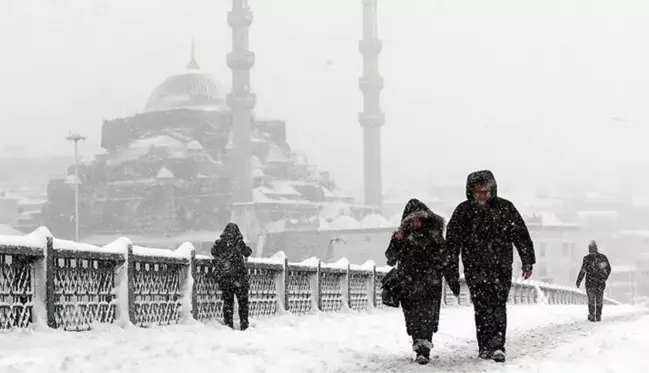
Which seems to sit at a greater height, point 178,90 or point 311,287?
point 178,90

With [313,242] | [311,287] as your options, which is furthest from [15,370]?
[313,242]

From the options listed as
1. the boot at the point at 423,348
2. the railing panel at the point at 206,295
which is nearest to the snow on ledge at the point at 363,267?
the railing panel at the point at 206,295

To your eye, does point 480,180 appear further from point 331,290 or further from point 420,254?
point 331,290

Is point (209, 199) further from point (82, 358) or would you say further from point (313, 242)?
point (82, 358)

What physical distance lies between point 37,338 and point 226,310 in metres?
3.44

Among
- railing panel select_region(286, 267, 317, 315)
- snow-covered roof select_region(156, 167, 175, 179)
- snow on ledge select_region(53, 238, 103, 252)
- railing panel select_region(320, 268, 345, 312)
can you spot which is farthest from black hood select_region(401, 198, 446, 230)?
snow-covered roof select_region(156, 167, 175, 179)

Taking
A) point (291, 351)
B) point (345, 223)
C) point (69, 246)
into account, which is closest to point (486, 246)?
point (291, 351)

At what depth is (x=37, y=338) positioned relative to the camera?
7.13m

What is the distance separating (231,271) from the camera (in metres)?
10.3

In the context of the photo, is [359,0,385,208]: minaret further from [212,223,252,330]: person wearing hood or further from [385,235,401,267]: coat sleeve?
[385,235,401,267]: coat sleeve

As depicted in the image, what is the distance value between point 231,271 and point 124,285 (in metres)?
1.66

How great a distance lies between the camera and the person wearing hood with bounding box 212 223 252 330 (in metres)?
10.3

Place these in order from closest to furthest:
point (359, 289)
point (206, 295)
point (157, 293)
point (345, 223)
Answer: point (157, 293) → point (206, 295) → point (359, 289) → point (345, 223)

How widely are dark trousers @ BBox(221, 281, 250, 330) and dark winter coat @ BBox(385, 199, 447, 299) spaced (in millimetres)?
3307
